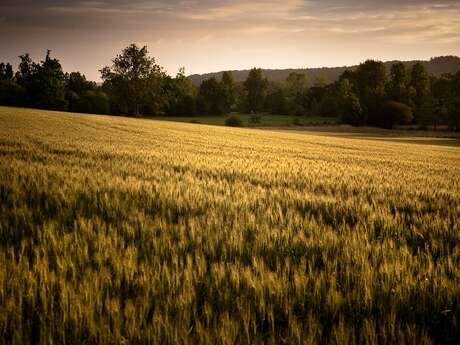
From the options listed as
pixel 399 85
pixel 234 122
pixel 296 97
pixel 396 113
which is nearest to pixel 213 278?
pixel 234 122

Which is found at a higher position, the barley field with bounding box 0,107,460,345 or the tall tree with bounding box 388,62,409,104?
the tall tree with bounding box 388,62,409,104

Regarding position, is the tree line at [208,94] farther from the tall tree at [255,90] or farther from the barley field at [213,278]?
the barley field at [213,278]

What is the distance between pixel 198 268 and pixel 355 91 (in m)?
99.1

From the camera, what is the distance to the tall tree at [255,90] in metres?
120

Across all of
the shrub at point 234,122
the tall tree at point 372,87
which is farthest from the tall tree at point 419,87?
the shrub at point 234,122

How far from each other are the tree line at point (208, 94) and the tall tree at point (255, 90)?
11958mm

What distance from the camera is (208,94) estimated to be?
103 metres

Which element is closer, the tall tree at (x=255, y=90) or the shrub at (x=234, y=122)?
the shrub at (x=234, y=122)

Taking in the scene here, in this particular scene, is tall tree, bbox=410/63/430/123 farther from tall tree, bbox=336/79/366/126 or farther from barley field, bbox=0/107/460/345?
barley field, bbox=0/107/460/345

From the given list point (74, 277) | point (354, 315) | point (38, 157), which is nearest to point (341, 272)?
point (354, 315)

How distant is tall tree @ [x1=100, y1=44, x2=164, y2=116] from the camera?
74.1 meters

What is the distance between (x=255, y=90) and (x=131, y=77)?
5502cm

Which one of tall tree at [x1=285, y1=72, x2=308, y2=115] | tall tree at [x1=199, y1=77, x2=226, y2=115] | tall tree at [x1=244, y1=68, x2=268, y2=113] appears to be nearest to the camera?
tall tree at [x1=199, y1=77, x2=226, y2=115]

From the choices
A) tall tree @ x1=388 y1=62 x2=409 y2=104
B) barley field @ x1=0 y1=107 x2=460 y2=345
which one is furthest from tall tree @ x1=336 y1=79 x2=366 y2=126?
barley field @ x1=0 y1=107 x2=460 y2=345
